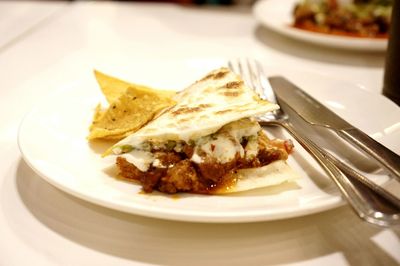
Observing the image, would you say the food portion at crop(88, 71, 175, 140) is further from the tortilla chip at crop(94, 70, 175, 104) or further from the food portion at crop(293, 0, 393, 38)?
the food portion at crop(293, 0, 393, 38)

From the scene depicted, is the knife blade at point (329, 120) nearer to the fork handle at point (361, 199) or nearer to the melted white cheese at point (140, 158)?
the fork handle at point (361, 199)

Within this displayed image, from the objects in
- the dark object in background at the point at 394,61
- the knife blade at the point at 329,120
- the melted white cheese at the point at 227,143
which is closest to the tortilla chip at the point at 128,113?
the melted white cheese at the point at 227,143

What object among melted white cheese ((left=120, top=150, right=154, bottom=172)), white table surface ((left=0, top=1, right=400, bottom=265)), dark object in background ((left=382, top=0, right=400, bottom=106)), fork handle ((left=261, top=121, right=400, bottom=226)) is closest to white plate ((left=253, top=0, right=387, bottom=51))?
white table surface ((left=0, top=1, right=400, bottom=265))

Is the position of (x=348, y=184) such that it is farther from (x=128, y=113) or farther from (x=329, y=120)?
(x=128, y=113)

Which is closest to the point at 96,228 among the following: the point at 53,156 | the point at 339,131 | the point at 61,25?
the point at 53,156

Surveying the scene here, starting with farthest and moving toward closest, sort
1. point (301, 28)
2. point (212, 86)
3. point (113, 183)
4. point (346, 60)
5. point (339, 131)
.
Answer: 1. point (301, 28)
2. point (346, 60)
3. point (212, 86)
4. point (339, 131)
5. point (113, 183)

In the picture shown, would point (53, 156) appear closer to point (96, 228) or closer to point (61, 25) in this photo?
point (96, 228)
